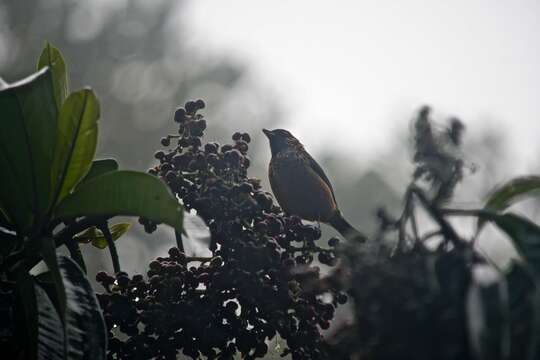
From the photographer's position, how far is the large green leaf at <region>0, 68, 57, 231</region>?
151 centimetres

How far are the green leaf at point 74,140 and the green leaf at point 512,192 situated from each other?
0.73 meters

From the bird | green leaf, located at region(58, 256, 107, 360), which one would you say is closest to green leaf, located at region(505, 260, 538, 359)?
green leaf, located at region(58, 256, 107, 360)

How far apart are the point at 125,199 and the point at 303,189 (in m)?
1.49

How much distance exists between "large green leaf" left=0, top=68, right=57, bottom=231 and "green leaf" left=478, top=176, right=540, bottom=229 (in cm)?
83

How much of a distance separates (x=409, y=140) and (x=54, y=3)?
15.0 metres

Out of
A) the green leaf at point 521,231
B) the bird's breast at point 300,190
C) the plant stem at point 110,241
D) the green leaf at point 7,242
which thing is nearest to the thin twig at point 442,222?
the green leaf at point 521,231

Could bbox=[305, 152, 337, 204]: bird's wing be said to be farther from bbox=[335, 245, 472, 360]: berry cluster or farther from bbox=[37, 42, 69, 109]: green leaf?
bbox=[335, 245, 472, 360]: berry cluster

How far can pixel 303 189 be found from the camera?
9.34 ft

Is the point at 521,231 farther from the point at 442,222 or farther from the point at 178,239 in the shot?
the point at 178,239

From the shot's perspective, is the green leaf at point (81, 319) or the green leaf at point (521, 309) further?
the green leaf at point (81, 319)

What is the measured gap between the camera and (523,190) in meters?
1.29

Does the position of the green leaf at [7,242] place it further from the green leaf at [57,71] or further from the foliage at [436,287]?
the foliage at [436,287]

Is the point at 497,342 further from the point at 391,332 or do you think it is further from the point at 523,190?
the point at 523,190

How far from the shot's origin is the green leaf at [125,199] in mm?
1328
